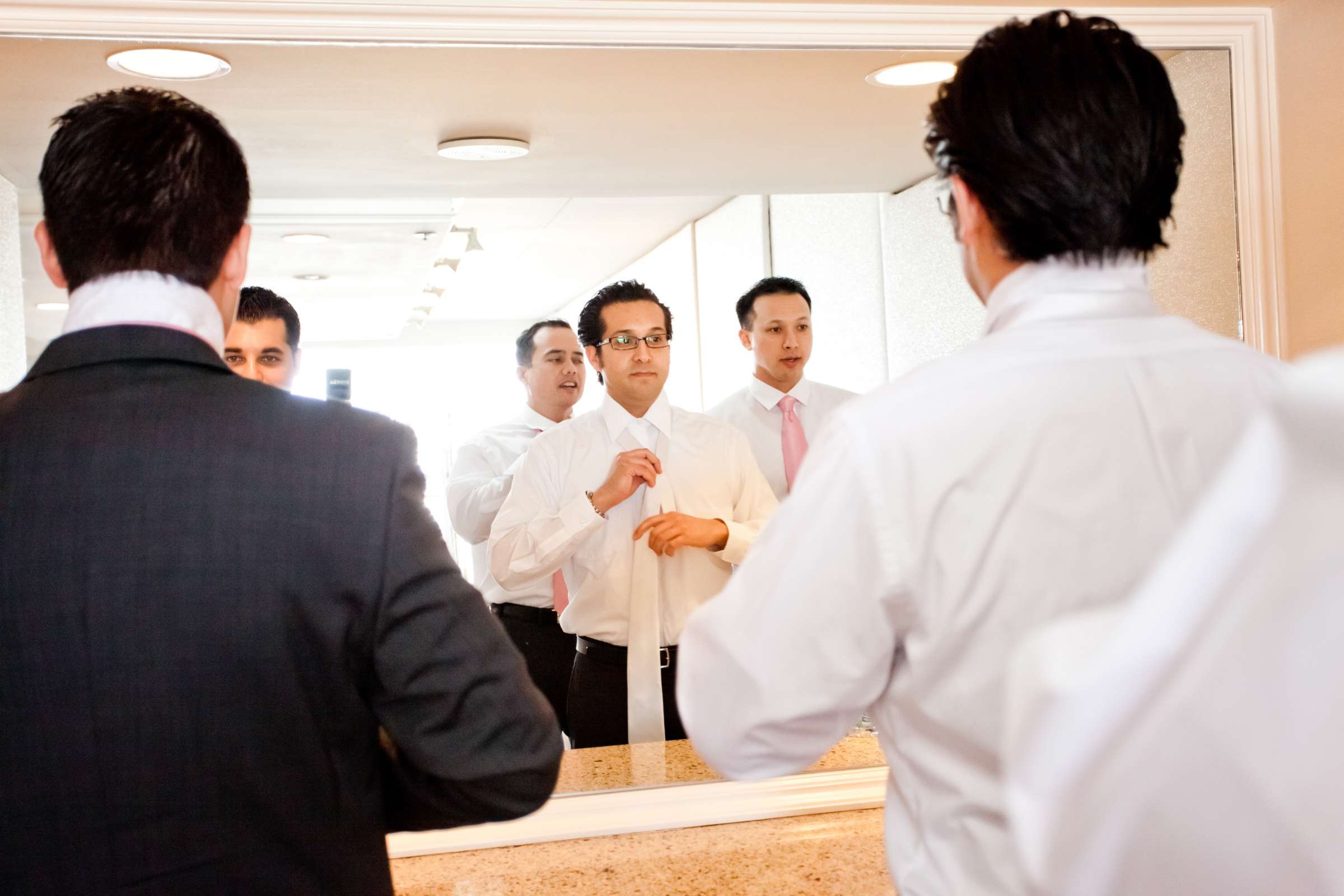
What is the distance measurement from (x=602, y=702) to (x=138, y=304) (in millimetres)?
1449

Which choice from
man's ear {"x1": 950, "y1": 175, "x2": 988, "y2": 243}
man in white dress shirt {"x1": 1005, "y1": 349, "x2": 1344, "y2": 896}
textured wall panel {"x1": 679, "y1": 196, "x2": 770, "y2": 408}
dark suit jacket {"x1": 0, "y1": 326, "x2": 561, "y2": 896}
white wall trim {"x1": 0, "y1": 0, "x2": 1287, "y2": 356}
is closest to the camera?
man in white dress shirt {"x1": 1005, "y1": 349, "x2": 1344, "y2": 896}

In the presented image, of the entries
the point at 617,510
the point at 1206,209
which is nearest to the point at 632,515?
the point at 617,510

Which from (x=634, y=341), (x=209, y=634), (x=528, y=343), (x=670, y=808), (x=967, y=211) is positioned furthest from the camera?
(x=634, y=341)

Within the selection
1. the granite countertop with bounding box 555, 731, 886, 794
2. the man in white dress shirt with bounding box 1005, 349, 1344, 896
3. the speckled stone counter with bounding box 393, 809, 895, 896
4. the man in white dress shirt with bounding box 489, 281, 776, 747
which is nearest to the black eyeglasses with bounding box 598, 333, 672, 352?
the man in white dress shirt with bounding box 489, 281, 776, 747

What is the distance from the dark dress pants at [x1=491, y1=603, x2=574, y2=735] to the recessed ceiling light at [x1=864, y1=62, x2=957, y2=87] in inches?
45.1

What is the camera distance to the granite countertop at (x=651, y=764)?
6.23ft

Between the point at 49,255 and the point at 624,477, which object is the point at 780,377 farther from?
the point at 49,255

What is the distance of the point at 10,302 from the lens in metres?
1.72

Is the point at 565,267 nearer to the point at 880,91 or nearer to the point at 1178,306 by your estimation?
the point at 880,91

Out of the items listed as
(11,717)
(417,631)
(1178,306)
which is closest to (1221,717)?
(417,631)

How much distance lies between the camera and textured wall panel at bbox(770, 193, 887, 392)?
2088 millimetres

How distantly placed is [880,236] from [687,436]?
529mm

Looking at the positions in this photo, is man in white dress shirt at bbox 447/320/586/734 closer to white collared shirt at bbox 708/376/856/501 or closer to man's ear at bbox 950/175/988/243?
white collared shirt at bbox 708/376/856/501

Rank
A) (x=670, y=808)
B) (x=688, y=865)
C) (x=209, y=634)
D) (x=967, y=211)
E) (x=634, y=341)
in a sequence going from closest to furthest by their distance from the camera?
(x=209, y=634) → (x=967, y=211) → (x=688, y=865) → (x=670, y=808) → (x=634, y=341)
